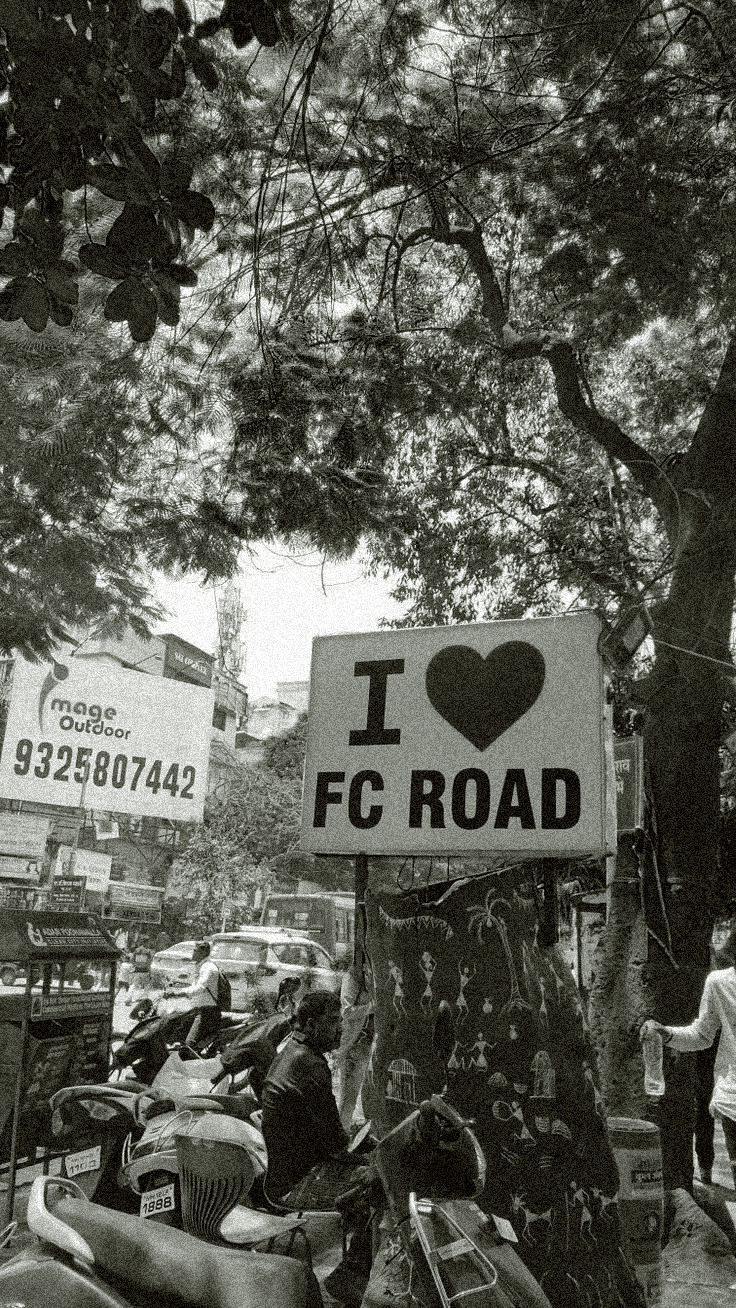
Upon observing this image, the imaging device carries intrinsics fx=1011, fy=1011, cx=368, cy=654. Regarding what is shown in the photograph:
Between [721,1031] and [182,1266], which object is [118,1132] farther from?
[721,1031]

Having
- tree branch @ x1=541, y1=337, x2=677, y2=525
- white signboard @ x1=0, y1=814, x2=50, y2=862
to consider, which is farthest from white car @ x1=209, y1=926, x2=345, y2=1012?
tree branch @ x1=541, y1=337, x2=677, y2=525

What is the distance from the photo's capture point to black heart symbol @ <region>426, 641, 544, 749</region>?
13.8ft

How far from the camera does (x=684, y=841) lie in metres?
6.65

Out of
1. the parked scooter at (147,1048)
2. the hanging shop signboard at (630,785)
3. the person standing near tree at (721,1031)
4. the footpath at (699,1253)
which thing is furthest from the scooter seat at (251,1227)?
the parked scooter at (147,1048)

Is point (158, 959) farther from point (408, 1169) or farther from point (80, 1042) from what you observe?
point (408, 1169)

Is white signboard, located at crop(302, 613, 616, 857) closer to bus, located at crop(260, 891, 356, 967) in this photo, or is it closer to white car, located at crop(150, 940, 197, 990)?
white car, located at crop(150, 940, 197, 990)

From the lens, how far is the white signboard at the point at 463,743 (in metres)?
4.01

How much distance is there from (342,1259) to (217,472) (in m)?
5.86

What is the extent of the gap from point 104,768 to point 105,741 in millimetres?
360

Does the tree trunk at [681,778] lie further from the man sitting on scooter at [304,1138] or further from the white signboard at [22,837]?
the white signboard at [22,837]

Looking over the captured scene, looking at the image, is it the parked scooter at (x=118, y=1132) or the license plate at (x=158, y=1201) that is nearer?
the license plate at (x=158, y=1201)

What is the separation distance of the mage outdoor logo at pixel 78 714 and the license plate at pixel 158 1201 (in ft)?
27.4

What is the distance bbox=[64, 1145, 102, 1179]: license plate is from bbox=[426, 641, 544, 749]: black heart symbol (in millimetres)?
2592

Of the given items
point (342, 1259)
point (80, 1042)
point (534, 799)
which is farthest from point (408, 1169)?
point (80, 1042)
